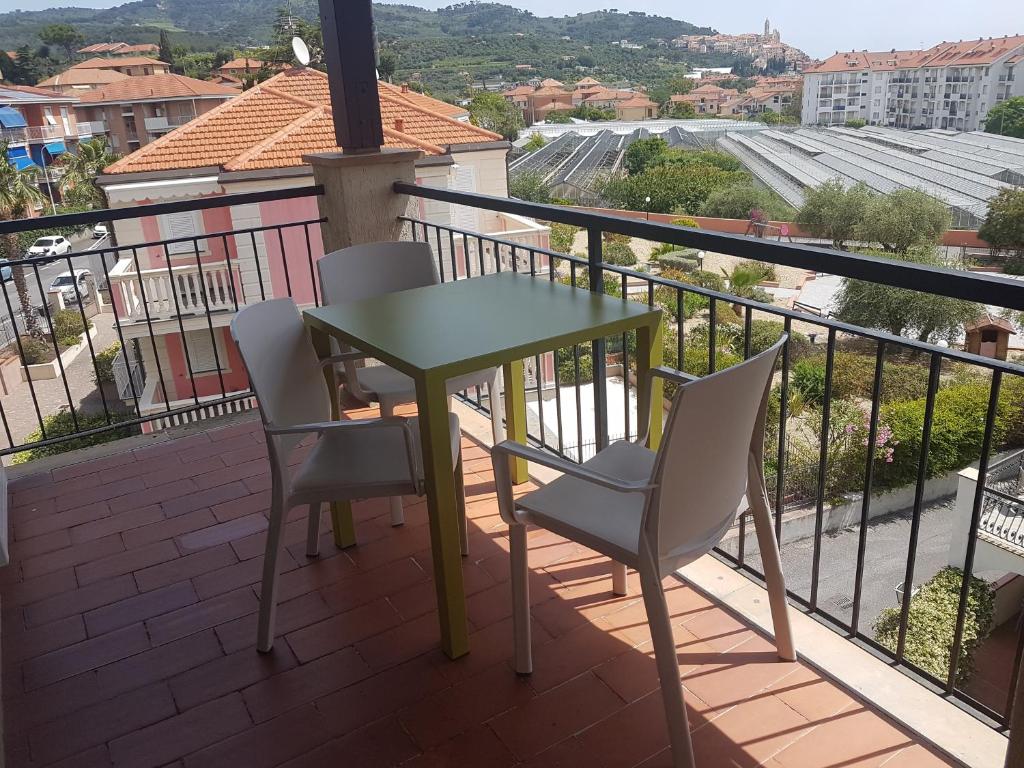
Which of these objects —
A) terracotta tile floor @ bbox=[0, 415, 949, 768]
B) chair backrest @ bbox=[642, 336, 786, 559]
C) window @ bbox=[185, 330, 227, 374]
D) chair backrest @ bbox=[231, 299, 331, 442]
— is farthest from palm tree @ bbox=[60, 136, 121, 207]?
chair backrest @ bbox=[642, 336, 786, 559]

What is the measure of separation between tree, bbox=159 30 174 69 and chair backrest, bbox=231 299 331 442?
38043mm

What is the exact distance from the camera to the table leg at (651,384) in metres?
2.04

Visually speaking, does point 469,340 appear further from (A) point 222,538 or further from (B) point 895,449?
(B) point 895,449

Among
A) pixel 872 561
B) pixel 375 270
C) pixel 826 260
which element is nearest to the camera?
pixel 826 260

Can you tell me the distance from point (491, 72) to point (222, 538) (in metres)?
29.4

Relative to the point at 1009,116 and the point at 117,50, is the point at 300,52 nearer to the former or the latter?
the point at 1009,116

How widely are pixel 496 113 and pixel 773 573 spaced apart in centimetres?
2941

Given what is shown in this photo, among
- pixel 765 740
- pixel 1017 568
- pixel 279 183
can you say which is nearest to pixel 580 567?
pixel 765 740

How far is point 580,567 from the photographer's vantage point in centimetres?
230

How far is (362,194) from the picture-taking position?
3.66m

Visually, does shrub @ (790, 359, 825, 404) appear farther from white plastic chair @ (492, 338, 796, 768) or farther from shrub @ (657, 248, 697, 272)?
white plastic chair @ (492, 338, 796, 768)

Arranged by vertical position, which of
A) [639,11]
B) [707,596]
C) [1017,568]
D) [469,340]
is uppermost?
[639,11]

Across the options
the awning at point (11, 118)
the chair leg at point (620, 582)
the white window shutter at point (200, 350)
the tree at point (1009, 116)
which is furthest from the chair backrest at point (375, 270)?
the awning at point (11, 118)

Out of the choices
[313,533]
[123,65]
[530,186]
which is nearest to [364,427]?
[313,533]
